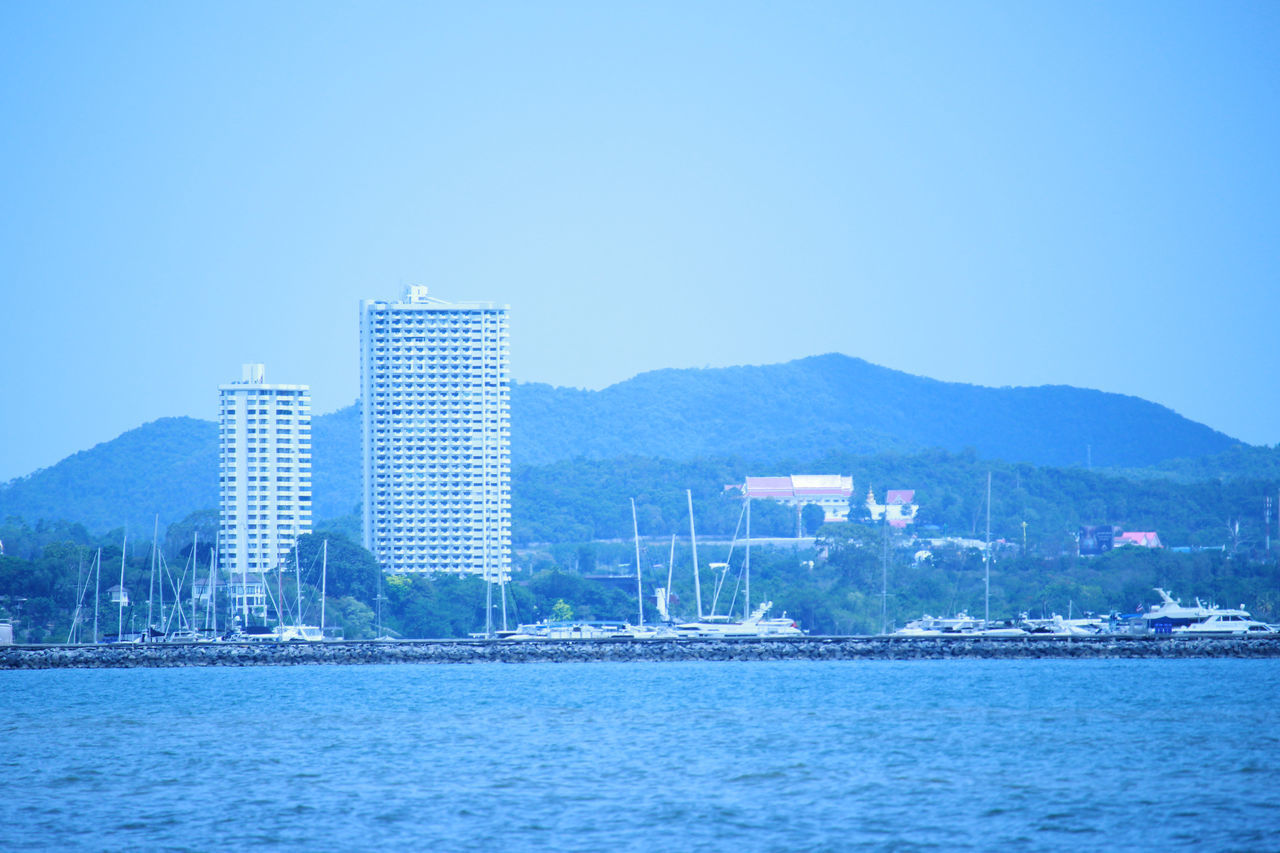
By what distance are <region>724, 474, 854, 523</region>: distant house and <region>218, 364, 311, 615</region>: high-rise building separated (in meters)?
67.8

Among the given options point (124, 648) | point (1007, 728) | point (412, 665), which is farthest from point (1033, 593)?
point (1007, 728)

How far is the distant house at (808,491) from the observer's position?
192 meters

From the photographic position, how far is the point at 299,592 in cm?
9750

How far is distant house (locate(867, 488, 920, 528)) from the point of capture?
184125 millimetres

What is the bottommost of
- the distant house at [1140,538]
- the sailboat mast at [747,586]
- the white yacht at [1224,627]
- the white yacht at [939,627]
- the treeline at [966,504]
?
the white yacht at [939,627]

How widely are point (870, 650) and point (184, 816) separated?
50.4 metres

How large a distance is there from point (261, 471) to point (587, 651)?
64342 mm

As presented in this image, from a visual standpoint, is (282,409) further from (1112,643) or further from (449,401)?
(1112,643)

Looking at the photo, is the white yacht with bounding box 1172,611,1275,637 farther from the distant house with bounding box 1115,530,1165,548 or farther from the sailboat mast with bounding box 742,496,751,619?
the distant house with bounding box 1115,530,1165,548

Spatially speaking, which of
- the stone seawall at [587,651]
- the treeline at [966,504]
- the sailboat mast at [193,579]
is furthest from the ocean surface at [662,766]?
the treeline at [966,504]

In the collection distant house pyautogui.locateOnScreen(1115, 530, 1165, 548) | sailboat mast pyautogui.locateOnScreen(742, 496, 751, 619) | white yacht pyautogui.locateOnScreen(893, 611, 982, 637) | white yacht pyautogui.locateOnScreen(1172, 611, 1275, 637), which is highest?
distant house pyautogui.locateOnScreen(1115, 530, 1165, 548)

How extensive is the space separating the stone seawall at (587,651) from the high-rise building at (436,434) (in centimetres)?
4858

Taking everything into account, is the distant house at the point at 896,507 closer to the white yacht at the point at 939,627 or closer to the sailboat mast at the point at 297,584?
the sailboat mast at the point at 297,584

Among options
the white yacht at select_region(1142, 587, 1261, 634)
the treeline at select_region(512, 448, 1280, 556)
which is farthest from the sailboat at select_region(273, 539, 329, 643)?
the treeline at select_region(512, 448, 1280, 556)
